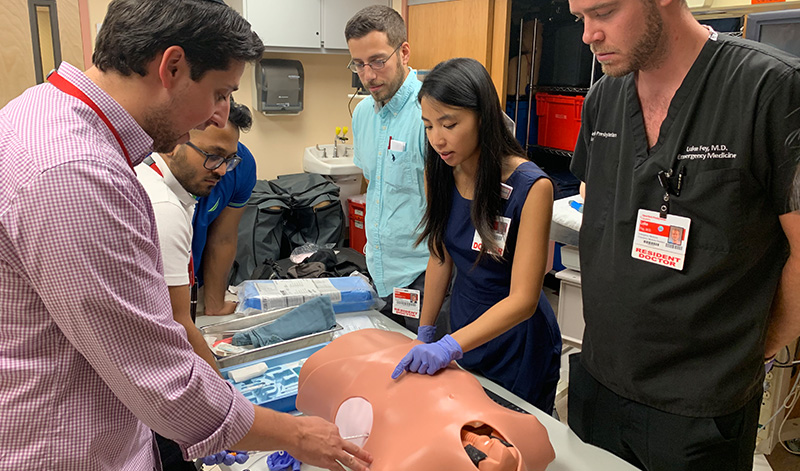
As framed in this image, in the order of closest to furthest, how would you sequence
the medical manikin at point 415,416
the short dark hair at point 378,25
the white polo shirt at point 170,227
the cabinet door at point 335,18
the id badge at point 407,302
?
the medical manikin at point 415,416, the white polo shirt at point 170,227, the id badge at point 407,302, the short dark hair at point 378,25, the cabinet door at point 335,18

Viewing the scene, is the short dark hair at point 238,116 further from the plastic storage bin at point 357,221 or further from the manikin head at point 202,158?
the plastic storage bin at point 357,221

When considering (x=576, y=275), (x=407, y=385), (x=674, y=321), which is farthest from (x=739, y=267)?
(x=576, y=275)

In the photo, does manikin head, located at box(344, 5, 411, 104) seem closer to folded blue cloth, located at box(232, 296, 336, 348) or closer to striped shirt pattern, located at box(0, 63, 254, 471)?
folded blue cloth, located at box(232, 296, 336, 348)

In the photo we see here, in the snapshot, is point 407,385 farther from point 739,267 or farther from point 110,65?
point 110,65

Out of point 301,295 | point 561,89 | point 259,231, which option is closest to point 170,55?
point 301,295

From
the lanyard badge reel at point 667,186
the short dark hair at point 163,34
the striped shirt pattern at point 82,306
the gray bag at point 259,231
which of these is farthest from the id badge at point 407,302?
the gray bag at point 259,231

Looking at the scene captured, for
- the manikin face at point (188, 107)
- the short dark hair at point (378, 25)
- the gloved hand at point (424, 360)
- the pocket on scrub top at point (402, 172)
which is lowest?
the gloved hand at point (424, 360)

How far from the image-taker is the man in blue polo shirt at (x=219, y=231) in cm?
208

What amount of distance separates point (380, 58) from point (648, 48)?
133cm

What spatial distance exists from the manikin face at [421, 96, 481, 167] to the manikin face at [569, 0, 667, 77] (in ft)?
1.27

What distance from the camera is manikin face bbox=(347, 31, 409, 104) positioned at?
7.57ft

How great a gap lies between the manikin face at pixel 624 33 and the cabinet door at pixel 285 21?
3092 millimetres

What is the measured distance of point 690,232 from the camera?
116 cm

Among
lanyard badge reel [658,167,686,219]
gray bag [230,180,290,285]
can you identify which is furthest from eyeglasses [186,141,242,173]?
gray bag [230,180,290,285]
